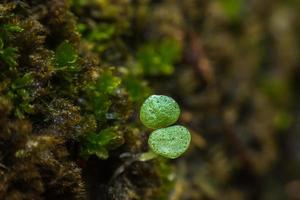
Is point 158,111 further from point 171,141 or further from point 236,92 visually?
point 236,92

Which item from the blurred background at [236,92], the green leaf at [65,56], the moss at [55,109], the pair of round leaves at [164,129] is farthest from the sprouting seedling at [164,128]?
the blurred background at [236,92]

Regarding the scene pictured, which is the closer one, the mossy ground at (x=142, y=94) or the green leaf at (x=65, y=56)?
the mossy ground at (x=142, y=94)

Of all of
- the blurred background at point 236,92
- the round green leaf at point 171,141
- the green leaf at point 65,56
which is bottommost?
the blurred background at point 236,92

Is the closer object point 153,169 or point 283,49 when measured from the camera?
point 153,169

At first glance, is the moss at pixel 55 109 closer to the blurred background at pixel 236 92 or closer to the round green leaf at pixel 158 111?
the round green leaf at pixel 158 111

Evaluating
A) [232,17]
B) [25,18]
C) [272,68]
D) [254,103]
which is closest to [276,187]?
[254,103]

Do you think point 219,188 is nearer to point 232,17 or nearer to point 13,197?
point 232,17

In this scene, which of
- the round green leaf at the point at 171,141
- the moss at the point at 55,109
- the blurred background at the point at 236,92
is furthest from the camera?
the blurred background at the point at 236,92
